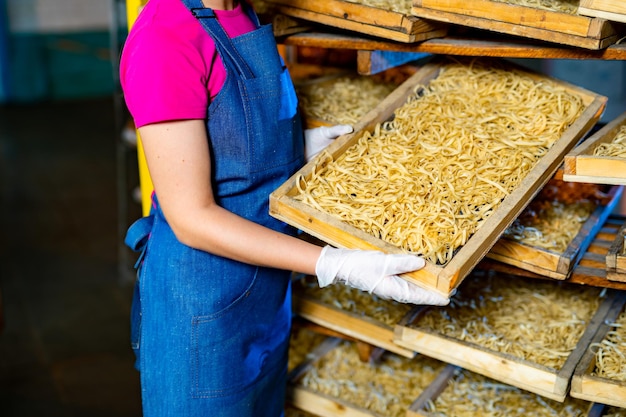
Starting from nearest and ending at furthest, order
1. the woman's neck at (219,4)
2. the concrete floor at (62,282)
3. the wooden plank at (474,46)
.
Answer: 1. the woman's neck at (219,4)
2. the wooden plank at (474,46)
3. the concrete floor at (62,282)

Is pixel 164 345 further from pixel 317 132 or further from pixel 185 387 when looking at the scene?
pixel 317 132

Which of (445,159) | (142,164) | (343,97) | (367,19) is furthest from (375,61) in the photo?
(142,164)

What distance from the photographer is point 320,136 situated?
2.39 m

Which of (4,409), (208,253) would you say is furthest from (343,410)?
Result: (4,409)

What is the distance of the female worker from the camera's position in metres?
1.78

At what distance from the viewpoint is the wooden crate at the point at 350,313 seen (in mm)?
2582

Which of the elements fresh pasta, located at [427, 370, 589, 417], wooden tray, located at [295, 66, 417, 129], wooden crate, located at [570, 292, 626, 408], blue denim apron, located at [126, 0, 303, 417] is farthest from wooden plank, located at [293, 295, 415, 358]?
wooden tray, located at [295, 66, 417, 129]

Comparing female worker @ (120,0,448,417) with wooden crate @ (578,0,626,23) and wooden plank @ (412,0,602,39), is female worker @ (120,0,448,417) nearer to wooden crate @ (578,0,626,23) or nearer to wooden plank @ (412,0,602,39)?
wooden plank @ (412,0,602,39)

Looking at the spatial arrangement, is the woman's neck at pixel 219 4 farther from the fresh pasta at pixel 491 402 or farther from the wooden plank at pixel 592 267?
the fresh pasta at pixel 491 402

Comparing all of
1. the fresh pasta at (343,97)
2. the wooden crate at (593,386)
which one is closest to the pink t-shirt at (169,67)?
the fresh pasta at (343,97)

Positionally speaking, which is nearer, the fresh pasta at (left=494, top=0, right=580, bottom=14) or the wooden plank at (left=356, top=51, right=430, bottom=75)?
the fresh pasta at (left=494, top=0, right=580, bottom=14)

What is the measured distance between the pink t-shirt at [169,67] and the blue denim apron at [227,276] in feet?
0.16

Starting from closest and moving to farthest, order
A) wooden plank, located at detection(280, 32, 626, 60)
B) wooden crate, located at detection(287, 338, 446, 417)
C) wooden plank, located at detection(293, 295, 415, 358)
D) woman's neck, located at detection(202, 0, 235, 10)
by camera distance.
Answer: woman's neck, located at detection(202, 0, 235, 10) → wooden plank, located at detection(280, 32, 626, 60) → wooden plank, located at detection(293, 295, 415, 358) → wooden crate, located at detection(287, 338, 446, 417)

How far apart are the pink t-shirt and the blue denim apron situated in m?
0.05
